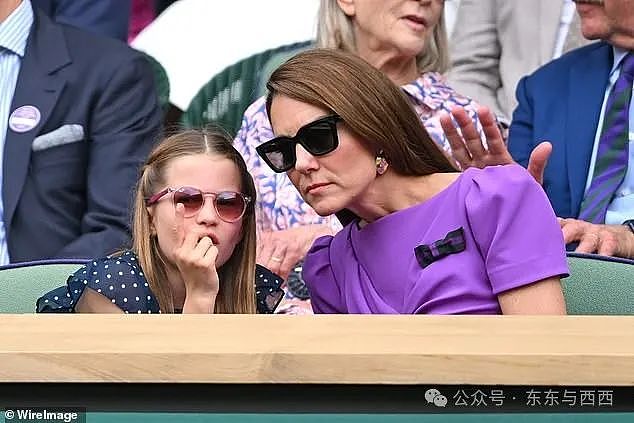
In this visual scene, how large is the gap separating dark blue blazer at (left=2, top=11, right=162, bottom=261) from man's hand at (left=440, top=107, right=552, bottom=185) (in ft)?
3.63

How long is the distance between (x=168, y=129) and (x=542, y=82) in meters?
1.06

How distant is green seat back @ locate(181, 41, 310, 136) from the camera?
3.78 metres

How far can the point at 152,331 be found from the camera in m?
1.52

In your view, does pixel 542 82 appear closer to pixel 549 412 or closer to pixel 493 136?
pixel 493 136

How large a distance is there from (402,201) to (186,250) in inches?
16.2

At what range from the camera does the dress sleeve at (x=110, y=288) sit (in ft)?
7.30

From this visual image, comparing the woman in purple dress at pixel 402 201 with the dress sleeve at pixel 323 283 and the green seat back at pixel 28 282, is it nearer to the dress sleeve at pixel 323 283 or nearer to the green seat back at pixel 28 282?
the dress sleeve at pixel 323 283

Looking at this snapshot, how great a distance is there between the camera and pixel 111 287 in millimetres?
2279

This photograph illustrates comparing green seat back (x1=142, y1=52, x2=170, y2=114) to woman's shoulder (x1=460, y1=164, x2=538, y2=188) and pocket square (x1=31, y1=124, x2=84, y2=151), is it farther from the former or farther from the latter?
woman's shoulder (x1=460, y1=164, x2=538, y2=188)

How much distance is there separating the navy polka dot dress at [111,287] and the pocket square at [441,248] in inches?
20.1

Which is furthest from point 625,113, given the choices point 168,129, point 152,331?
point 152,331

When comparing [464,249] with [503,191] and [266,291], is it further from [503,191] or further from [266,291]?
[266,291]

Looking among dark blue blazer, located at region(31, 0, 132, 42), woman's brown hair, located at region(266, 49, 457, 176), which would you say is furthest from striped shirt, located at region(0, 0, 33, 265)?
woman's brown hair, located at region(266, 49, 457, 176)

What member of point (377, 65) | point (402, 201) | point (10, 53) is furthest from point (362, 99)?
point (10, 53)
